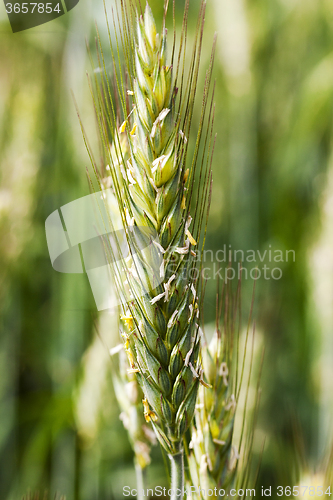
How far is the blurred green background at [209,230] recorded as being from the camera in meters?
0.66

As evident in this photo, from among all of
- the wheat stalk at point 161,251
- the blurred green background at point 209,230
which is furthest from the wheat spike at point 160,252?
the blurred green background at point 209,230

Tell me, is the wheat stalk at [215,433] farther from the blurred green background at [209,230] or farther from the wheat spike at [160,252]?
the blurred green background at [209,230]

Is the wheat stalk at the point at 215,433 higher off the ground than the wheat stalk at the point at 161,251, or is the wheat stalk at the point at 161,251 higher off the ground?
the wheat stalk at the point at 161,251

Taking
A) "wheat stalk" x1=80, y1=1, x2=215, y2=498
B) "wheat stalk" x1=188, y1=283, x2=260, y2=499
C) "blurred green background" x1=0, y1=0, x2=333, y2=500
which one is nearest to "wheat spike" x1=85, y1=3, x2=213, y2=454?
Result: "wheat stalk" x1=80, y1=1, x2=215, y2=498

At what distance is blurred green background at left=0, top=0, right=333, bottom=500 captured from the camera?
0.66 meters

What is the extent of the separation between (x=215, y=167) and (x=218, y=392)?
627mm

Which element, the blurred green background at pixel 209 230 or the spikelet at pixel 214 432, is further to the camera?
the blurred green background at pixel 209 230

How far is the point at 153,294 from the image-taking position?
0.90 ft

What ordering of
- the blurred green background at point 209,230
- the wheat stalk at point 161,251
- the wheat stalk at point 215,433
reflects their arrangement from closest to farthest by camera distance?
1. the wheat stalk at point 161,251
2. the wheat stalk at point 215,433
3. the blurred green background at point 209,230

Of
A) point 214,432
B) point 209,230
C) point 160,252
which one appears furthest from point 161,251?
point 209,230

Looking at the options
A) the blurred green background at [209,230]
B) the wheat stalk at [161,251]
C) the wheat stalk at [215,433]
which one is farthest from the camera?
the blurred green background at [209,230]

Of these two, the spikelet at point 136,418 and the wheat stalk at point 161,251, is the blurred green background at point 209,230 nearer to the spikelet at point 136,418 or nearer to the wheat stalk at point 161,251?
Result: the spikelet at point 136,418

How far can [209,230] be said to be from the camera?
812mm

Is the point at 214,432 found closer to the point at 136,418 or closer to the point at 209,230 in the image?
the point at 136,418
